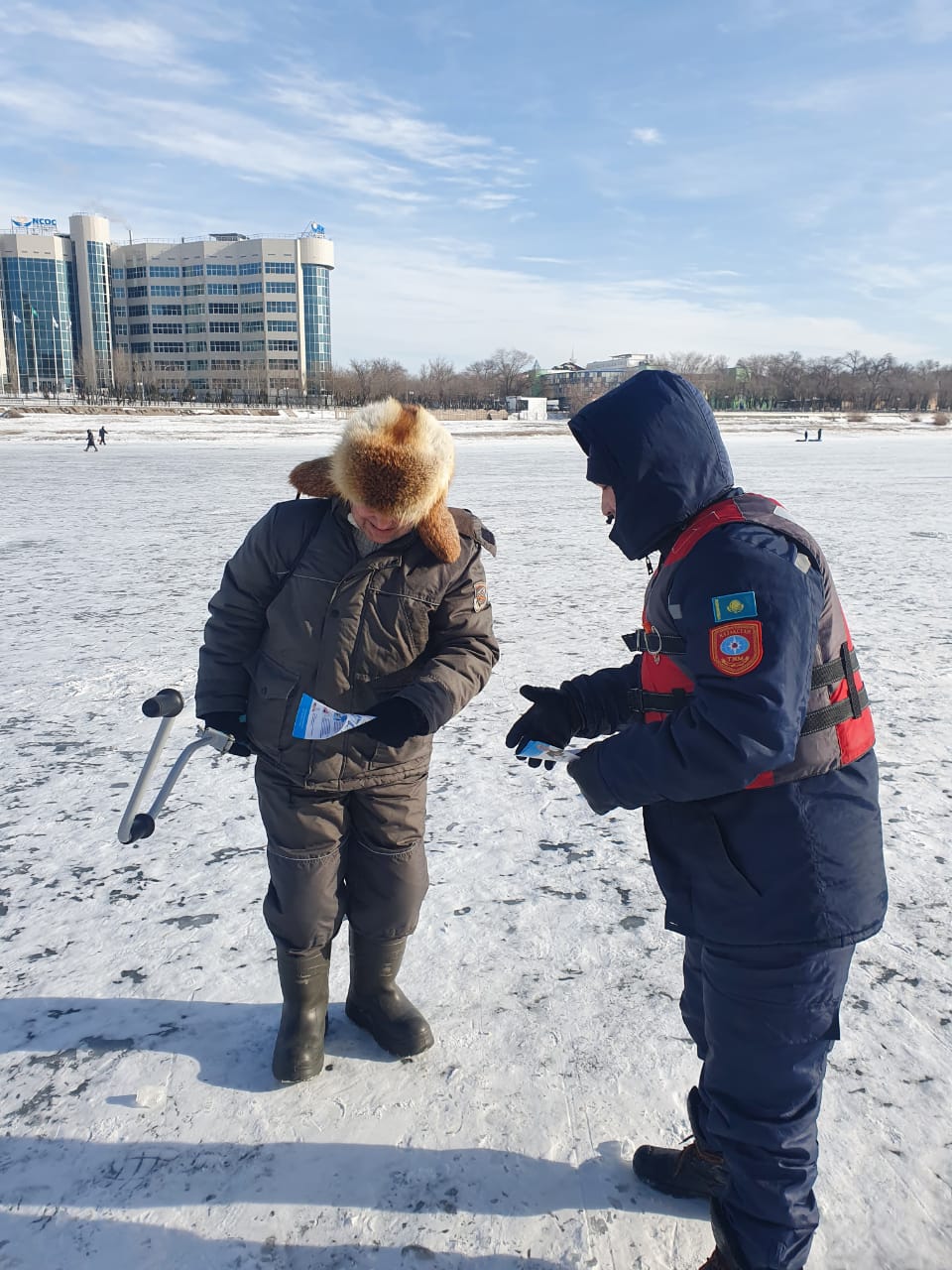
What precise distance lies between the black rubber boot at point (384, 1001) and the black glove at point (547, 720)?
31.1 inches

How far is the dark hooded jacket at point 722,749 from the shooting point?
1561 mm

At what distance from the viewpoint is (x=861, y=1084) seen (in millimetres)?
2248

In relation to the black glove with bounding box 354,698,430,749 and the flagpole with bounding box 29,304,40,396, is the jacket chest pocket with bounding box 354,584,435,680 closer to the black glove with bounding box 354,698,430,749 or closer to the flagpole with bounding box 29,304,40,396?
the black glove with bounding box 354,698,430,749

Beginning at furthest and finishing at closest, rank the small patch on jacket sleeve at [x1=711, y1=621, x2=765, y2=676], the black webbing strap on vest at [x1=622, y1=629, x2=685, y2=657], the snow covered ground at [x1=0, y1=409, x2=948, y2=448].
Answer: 1. the snow covered ground at [x1=0, y1=409, x2=948, y2=448]
2. the black webbing strap on vest at [x1=622, y1=629, x2=685, y2=657]
3. the small patch on jacket sleeve at [x1=711, y1=621, x2=765, y2=676]

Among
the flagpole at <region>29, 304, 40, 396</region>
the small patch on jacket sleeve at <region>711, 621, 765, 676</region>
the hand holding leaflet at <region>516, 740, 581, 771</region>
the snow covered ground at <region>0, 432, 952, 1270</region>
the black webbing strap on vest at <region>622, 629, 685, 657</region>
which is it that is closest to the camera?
the small patch on jacket sleeve at <region>711, 621, 765, 676</region>

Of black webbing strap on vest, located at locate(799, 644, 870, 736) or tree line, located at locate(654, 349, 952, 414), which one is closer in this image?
black webbing strap on vest, located at locate(799, 644, 870, 736)

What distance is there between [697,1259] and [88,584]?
25.4 feet

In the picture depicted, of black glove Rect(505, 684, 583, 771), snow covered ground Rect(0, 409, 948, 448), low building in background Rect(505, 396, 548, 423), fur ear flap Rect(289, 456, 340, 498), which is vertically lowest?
black glove Rect(505, 684, 583, 771)

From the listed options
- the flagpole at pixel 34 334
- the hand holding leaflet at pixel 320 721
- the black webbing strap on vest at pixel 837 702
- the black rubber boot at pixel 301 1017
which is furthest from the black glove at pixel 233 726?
the flagpole at pixel 34 334

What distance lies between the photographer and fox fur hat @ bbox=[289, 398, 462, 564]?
2.15m

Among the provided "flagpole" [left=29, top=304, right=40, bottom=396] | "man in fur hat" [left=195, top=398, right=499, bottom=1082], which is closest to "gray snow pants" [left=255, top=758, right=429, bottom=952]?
"man in fur hat" [left=195, top=398, right=499, bottom=1082]

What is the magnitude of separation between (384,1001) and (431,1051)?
18 cm

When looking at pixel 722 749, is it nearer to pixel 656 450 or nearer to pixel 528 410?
pixel 656 450

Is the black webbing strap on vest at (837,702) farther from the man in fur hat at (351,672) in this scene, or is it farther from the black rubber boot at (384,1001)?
the black rubber boot at (384,1001)
